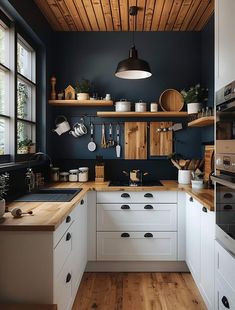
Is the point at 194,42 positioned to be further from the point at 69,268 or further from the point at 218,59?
the point at 69,268

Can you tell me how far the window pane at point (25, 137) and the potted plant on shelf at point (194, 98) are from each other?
1726mm

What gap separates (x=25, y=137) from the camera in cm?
323

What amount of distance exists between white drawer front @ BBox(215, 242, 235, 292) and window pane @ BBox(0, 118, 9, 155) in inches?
72.9

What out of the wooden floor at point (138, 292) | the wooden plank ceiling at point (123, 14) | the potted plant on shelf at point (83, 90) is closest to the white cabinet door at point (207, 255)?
the wooden floor at point (138, 292)

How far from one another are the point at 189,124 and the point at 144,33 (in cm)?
125

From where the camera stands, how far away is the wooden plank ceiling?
3.02m

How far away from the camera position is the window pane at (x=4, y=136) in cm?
261

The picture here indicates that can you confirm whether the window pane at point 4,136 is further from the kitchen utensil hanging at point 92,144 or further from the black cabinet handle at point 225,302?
the black cabinet handle at point 225,302

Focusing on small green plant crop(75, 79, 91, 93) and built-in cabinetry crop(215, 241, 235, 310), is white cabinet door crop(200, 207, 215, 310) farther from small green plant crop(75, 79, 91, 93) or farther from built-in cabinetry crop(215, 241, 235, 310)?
small green plant crop(75, 79, 91, 93)

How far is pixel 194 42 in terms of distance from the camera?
3758 millimetres

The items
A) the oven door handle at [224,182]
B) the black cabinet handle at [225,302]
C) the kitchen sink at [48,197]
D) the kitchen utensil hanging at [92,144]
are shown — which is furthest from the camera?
the kitchen utensil hanging at [92,144]

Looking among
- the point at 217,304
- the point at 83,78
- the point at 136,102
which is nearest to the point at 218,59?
the point at 217,304

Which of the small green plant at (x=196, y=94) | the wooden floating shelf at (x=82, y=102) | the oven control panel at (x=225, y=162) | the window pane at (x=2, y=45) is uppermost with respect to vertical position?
the window pane at (x=2, y=45)

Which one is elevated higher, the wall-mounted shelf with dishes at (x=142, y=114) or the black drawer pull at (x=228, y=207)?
the wall-mounted shelf with dishes at (x=142, y=114)
